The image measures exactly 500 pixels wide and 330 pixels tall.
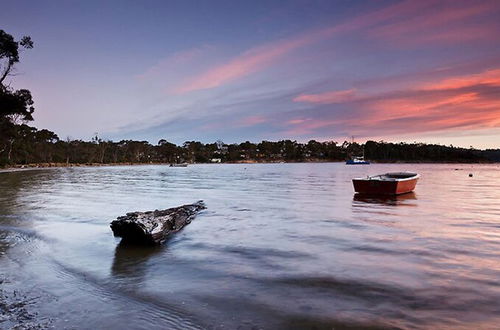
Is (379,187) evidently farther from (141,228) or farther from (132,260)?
(132,260)

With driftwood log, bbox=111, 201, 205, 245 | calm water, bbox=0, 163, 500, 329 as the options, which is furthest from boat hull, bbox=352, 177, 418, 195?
→ driftwood log, bbox=111, 201, 205, 245

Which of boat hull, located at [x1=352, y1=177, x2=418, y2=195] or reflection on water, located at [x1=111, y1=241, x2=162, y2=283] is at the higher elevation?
boat hull, located at [x1=352, y1=177, x2=418, y2=195]

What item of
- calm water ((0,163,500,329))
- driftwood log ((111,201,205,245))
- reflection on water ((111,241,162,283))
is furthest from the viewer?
driftwood log ((111,201,205,245))

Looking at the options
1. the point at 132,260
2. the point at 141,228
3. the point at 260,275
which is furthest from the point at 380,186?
the point at 132,260

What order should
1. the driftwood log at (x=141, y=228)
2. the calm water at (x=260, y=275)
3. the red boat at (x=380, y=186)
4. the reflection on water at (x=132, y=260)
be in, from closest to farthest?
1. the calm water at (x=260, y=275)
2. the reflection on water at (x=132, y=260)
3. the driftwood log at (x=141, y=228)
4. the red boat at (x=380, y=186)

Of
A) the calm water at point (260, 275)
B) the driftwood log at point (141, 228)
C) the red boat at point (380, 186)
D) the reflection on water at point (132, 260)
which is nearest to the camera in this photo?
Answer: the calm water at point (260, 275)

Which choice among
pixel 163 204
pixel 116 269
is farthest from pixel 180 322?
→ pixel 163 204

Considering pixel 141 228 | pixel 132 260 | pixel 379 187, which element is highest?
pixel 379 187

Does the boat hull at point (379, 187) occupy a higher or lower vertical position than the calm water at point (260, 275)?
higher

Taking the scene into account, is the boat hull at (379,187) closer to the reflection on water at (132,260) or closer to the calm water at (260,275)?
the calm water at (260,275)

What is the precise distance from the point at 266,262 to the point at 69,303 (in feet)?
14.5

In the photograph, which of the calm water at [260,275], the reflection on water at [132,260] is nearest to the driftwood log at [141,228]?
the reflection on water at [132,260]

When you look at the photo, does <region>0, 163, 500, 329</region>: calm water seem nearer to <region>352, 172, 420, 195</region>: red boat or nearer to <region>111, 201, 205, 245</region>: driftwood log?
<region>111, 201, 205, 245</region>: driftwood log

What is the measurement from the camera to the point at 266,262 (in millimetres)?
8703
